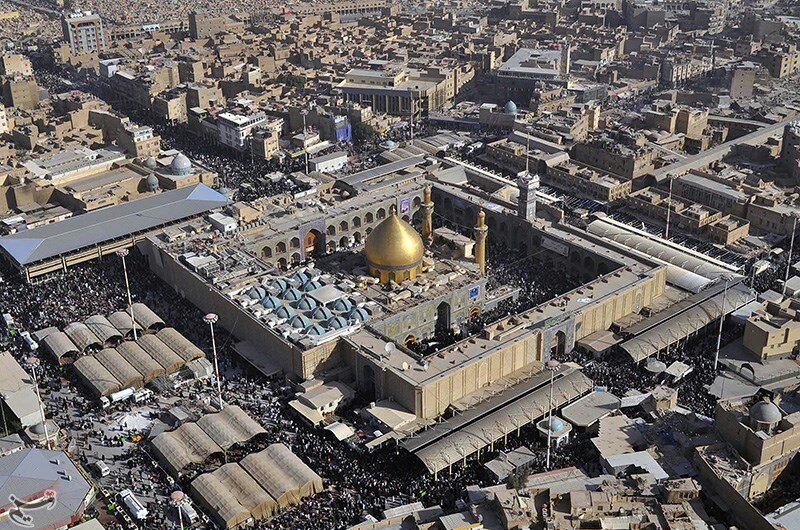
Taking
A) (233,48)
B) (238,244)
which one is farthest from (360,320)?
(233,48)

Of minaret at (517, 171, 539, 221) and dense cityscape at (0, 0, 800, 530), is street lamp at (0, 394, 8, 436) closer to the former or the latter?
dense cityscape at (0, 0, 800, 530)

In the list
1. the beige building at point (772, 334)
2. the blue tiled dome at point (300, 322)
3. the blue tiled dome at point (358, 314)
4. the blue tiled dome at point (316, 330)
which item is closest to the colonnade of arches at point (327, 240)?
the blue tiled dome at point (300, 322)

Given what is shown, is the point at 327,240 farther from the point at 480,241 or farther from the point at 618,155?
the point at 618,155

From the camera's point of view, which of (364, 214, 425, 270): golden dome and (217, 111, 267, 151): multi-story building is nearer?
(364, 214, 425, 270): golden dome

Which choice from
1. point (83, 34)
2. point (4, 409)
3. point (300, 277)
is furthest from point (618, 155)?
point (83, 34)

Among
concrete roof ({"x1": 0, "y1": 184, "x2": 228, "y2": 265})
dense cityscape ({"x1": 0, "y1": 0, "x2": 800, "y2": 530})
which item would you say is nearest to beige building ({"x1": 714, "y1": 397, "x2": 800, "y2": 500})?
dense cityscape ({"x1": 0, "y1": 0, "x2": 800, "y2": 530})

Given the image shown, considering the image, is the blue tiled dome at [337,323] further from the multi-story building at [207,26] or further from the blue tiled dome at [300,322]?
the multi-story building at [207,26]
